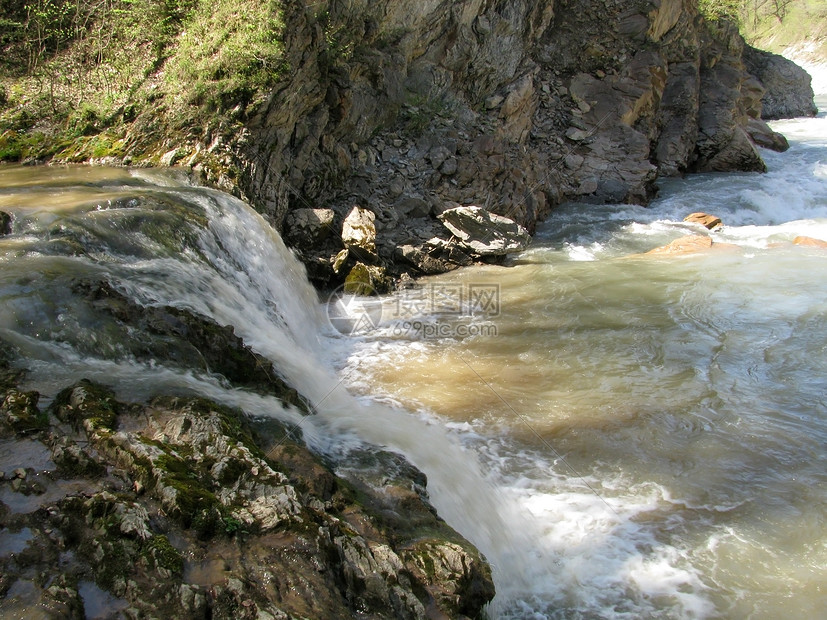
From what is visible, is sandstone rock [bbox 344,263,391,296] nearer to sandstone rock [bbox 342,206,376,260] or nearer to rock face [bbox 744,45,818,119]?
sandstone rock [bbox 342,206,376,260]

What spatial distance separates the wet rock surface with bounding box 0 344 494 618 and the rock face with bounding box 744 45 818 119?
2806 cm

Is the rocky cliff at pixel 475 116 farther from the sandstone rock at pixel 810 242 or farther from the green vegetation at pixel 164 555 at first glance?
the green vegetation at pixel 164 555

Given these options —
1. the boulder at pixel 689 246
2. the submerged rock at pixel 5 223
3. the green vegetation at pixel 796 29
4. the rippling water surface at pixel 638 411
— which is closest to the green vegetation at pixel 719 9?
the boulder at pixel 689 246

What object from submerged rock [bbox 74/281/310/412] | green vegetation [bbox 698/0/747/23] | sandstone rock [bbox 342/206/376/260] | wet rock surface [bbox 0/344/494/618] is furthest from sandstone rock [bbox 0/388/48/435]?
green vegetation [bbox 698/0/747/23]

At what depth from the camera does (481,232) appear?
10.0m

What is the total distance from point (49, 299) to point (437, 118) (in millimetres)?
9354

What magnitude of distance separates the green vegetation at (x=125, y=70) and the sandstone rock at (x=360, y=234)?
2.26 m

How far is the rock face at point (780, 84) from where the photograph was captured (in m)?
25.4

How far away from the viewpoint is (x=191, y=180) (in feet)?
27.0

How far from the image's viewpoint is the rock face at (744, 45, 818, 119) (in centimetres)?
2538

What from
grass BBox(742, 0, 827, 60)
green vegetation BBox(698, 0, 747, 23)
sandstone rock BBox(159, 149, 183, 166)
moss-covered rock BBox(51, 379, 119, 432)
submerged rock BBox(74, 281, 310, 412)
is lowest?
submerged rock BBox(74, 281, 310, 412)

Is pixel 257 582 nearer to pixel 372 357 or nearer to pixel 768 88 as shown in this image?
pixel 372 357

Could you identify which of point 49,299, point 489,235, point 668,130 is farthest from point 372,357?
point 668,130

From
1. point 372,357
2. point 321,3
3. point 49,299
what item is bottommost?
point 372,357
